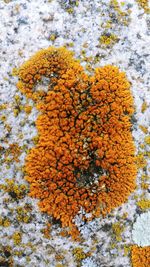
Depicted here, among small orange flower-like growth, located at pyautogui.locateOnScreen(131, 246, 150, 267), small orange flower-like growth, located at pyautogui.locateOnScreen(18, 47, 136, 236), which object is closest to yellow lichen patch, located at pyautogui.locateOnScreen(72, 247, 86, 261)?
small orange flower-like growth, located at pyautogui.locateOnScreen(18, 47, 136, 236)

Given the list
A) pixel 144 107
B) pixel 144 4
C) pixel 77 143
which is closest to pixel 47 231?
pixel 77 143

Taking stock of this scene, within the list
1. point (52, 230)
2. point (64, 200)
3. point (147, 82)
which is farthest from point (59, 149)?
point (147, 82)

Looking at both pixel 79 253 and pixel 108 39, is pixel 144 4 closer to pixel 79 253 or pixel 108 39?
pixel 108 39

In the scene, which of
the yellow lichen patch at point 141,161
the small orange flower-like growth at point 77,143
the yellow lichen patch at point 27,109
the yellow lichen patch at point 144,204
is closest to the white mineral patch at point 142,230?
the yellow lichen patch at point 144,204

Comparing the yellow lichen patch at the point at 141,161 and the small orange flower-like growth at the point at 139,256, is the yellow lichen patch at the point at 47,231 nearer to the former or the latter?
the small orange flower-like growth at the point at 139,256

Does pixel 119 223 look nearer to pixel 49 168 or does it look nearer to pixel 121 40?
pixel 49 168

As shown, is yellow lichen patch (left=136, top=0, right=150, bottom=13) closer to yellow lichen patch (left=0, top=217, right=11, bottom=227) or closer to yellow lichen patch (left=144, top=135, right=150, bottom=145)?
yellow lichen patch (left=144, top=135, right=150, bottom=145)
